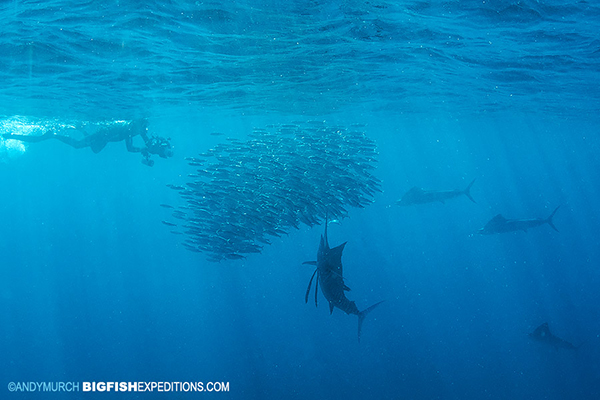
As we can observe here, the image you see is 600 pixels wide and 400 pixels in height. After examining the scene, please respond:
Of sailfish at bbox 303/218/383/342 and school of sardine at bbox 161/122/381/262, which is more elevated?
sailfish at bbox 303/218/383/342

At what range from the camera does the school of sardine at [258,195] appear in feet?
34.9

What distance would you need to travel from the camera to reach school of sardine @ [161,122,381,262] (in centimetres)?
1062

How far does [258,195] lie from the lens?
10.9 meters

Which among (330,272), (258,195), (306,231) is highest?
(330,272)

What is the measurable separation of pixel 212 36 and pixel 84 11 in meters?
3.42

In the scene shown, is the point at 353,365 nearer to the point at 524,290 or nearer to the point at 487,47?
the point at 487,47

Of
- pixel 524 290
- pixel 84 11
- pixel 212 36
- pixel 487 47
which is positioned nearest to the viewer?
pixel 84 11

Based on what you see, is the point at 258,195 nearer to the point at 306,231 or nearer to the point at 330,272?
the point at 330,272

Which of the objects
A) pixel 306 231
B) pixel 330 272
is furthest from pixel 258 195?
pixel 306 231

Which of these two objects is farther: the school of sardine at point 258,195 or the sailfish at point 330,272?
the school of sardine at point 258,195

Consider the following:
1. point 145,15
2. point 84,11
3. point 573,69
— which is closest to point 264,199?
point 145,15

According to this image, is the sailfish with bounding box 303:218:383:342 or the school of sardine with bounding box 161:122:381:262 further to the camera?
the school of sardine with bounding box 161:122:381:262

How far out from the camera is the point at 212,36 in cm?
1138

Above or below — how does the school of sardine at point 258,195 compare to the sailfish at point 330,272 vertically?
below
